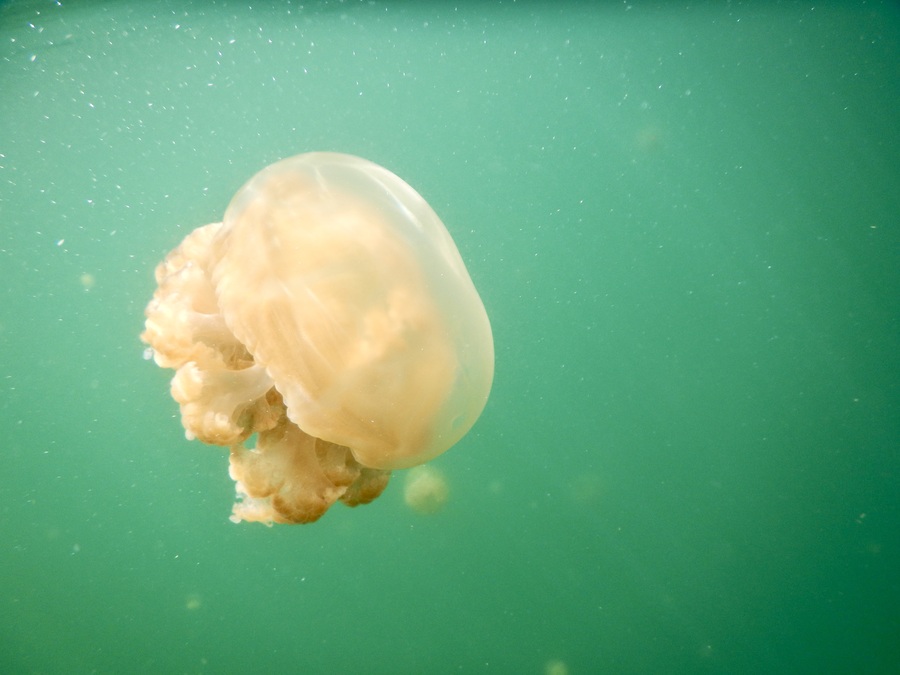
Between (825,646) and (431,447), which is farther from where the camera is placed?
A: (825,646)

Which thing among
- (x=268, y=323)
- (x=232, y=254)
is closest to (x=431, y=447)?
(x=268, y=323)

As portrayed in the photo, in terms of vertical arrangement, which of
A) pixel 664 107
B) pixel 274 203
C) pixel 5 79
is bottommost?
pixel 664 107

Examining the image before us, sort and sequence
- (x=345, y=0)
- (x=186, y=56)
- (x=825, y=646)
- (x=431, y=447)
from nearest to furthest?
(x=431, y=447) → (x=345, y=0) → (x=825, y=646) → (x=186, y=56)

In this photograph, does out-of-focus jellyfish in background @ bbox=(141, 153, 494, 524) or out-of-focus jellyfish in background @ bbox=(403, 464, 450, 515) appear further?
out-of-focus jellyfish in background @ bbox=(403, 464, 450, 515)

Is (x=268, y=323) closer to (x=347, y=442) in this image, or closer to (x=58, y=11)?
(x=347, y=442)

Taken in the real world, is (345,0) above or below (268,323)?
above

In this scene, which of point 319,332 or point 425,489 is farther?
point 425,489

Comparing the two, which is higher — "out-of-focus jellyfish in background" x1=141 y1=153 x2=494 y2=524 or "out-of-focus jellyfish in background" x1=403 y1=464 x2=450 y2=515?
"out-of-focus jellyfish in background" x1=141 y1=153 x2=494 y2=524

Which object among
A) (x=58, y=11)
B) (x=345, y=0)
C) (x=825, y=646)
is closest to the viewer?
(x=58, y=11)
